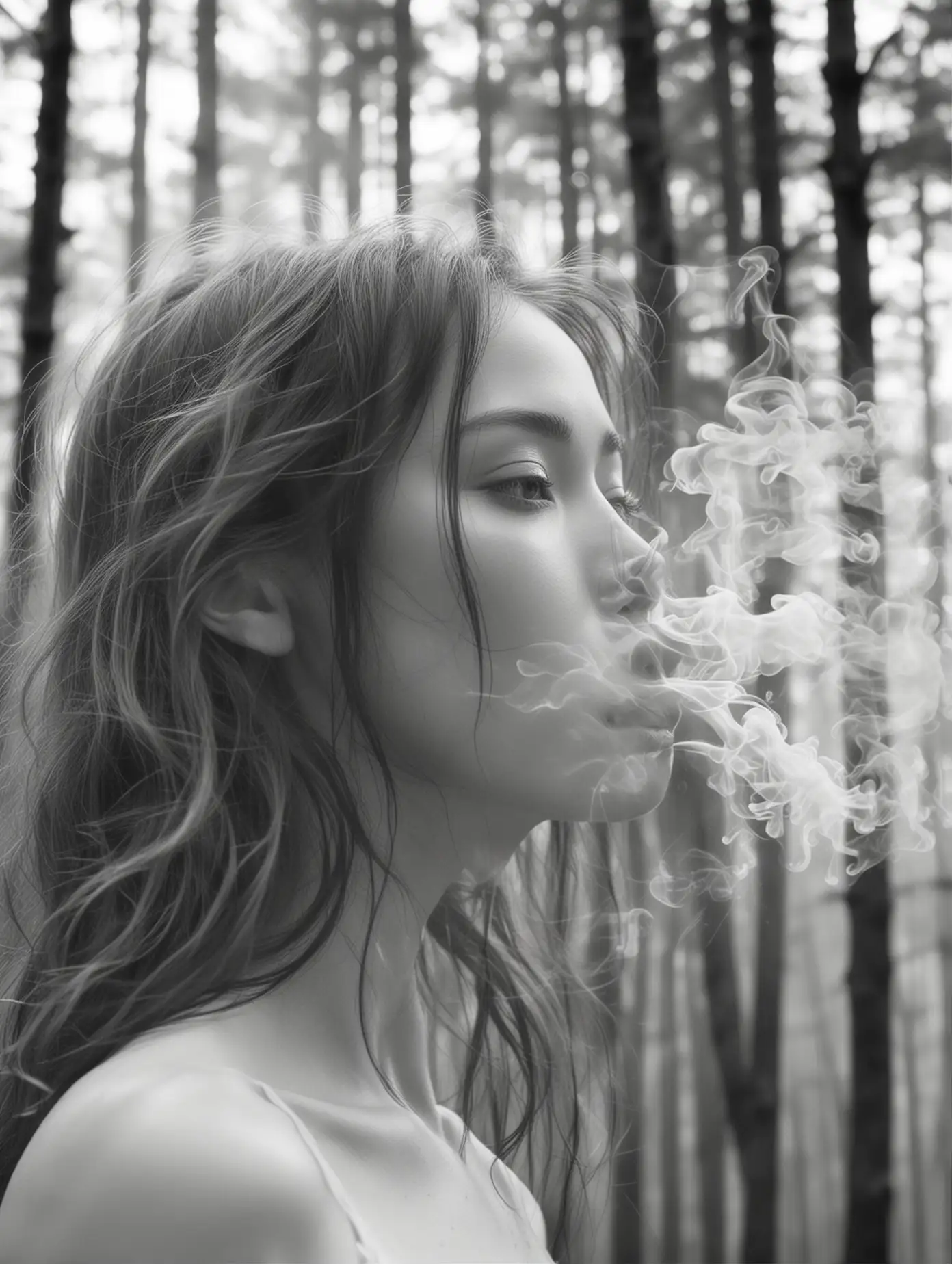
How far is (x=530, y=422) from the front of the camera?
64 cm

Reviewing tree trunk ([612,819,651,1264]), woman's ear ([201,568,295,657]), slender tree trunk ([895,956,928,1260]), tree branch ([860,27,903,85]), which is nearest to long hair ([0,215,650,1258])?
woman's ear ([201,568,295,657])

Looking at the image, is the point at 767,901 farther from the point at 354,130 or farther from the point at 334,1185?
the point at 334,1185

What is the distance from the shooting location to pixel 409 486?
2.10 feet

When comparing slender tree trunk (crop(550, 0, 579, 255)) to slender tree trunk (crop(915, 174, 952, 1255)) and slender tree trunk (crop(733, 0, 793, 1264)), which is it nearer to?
slender tree trunk (crop(733, 0, 793, 1264))

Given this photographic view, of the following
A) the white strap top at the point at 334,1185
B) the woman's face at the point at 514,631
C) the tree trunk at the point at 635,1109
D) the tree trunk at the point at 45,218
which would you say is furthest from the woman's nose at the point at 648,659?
the tree trunk at the point at 635,1109

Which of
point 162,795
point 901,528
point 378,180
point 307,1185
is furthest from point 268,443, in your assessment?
point 378,180

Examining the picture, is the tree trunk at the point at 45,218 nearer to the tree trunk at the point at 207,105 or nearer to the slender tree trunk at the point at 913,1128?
the tree trunk at the point at 207,105

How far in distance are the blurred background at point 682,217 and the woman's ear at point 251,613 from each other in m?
1.01

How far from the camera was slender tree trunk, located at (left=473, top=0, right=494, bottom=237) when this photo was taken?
2068 mm

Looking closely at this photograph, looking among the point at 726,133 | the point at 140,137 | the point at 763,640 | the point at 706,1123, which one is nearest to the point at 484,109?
the point at 726,133

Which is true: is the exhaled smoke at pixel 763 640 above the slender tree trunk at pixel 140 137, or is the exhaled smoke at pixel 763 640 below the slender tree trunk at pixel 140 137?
below

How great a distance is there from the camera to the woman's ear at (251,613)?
2.13ft

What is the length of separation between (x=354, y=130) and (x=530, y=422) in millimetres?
1685

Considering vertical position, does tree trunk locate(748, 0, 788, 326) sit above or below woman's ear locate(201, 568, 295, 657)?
above
